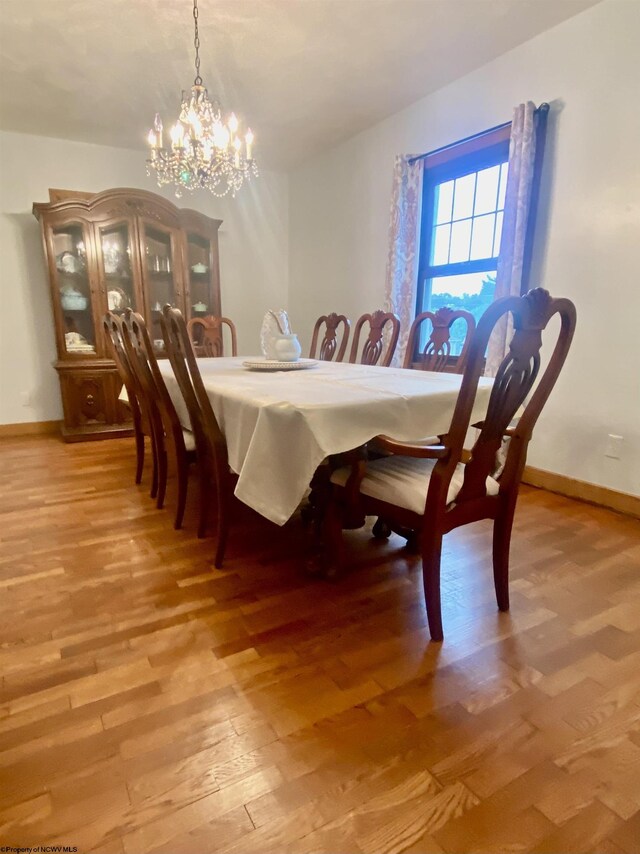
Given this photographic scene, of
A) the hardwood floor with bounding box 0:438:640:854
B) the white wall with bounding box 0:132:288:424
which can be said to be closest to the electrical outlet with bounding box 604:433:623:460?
the hardwood floor with bounding box 0:438:640:854

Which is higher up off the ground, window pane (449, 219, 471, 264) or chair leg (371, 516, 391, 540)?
window pane (449, 219, 471, 264)

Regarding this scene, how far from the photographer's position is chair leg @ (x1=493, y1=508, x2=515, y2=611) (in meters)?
1.53

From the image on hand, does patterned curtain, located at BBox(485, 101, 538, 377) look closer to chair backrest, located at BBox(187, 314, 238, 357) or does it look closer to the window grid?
the window grid

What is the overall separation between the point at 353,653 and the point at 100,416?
332cm

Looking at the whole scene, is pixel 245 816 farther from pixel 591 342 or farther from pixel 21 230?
pixel 21 230

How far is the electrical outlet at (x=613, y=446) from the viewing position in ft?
7.87

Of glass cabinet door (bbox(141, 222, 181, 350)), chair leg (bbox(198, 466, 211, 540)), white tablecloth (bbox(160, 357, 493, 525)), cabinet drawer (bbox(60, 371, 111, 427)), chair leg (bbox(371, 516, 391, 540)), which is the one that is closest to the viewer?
white tablecloth (bbox(160, 357, 493, 525))

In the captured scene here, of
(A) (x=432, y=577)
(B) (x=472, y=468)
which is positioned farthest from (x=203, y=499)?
(B) (x=472, y=468)

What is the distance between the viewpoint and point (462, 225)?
10.6 ft

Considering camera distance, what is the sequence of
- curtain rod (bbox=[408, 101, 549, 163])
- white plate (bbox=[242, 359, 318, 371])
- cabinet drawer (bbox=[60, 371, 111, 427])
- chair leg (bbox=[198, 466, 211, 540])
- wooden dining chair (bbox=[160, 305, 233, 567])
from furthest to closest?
cabinet drawer (bbox=[60, 371, 111, 427])
curtain rod (bbox=[408, 101, 549, 163])
white plate (bbox=[242, 359, 318, 371])
chair leg (bbox=[198, 466, 211, 540])
wooden dining chair (bbox=[160, 305, 233, 567])

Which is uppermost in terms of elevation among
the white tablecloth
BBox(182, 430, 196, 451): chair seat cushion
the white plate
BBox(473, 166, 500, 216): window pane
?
BBox(473, 166, 500, 216): window pane

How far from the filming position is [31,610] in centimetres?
155

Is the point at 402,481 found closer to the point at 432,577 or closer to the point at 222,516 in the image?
the point at 432,577

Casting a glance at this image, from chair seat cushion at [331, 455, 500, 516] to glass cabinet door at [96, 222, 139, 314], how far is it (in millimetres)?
3164
